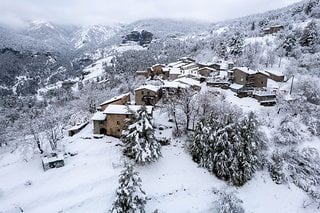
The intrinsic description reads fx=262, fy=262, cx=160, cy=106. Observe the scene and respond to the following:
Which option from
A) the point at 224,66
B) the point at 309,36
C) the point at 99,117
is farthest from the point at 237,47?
the point at 99,117

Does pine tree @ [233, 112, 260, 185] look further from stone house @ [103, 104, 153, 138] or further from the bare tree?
stone house @ [103, 104, 153, 138]

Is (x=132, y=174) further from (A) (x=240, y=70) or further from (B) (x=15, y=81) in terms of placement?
(B) (x=15, y=81)

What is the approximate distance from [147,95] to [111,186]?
21840 millimetres

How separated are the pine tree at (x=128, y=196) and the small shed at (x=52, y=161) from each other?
11361 mm

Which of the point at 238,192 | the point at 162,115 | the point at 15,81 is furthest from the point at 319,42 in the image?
the point at 15,81

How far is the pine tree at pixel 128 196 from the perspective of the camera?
954 inches

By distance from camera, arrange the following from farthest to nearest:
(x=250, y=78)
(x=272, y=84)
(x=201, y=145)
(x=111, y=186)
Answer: (x=272, y=84) < (x=250, y=78) < (x=201, y=145) < (x=111, y=186)

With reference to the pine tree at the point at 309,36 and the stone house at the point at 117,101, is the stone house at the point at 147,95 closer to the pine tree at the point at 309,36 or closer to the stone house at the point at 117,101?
the stone house at the point at 117,101

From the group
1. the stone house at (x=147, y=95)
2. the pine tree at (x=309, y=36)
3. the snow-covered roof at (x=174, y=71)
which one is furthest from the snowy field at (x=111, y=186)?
the pine tree at (x=309, y=36)

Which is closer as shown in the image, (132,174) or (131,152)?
(132,174)

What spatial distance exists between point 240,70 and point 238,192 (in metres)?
31.1

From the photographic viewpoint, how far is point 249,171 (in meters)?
32.2

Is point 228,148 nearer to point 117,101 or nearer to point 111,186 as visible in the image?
point 111,186

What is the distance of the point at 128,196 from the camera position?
24.2m
